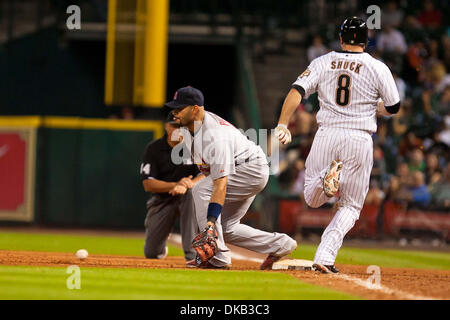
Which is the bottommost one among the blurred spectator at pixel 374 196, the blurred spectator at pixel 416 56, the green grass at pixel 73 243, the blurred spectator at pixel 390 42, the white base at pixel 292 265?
the green grass at pixel 73 243

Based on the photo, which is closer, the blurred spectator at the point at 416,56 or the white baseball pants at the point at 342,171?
the white baseball pants at the point at 342,171

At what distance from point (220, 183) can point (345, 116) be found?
128 centimetres

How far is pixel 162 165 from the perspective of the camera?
30.7 feet

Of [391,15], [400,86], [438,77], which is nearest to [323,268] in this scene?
[400,86]

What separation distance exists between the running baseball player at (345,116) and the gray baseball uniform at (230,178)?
461mm

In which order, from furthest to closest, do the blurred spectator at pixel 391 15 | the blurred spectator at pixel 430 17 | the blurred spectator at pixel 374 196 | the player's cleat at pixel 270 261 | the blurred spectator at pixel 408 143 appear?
the blurred spectator at pixel 430 17, the blurred spectator at pixel 391 15, the blurred spectator at pixel 408 143, the blurred spectator at pixel 374 196, the player's cleat at pixel 270 261

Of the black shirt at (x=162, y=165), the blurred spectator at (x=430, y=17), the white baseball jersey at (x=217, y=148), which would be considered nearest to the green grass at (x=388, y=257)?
the black shirt at (x=162, y=165)

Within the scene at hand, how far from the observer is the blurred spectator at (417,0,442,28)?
19.0m

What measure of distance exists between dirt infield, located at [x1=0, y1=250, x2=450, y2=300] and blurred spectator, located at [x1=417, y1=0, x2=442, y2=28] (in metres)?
11.3

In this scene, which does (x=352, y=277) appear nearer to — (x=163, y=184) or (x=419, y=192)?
(x=163, y=184)

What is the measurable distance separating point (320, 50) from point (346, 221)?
10.3 metres

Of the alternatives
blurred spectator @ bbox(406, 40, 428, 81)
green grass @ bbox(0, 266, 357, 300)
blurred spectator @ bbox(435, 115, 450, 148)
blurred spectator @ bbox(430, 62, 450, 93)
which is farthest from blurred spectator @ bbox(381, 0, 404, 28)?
green grass @ bbox(0, 266, 357, 300)

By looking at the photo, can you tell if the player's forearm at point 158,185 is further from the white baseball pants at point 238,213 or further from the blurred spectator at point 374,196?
the blurred spectator at point 374,196

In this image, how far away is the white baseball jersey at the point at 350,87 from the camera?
738cm
